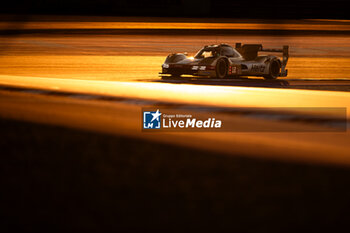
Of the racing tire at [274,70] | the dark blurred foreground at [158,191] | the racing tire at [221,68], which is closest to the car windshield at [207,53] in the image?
the racing tire at [221,68]

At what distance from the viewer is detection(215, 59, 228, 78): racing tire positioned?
13.1 meters

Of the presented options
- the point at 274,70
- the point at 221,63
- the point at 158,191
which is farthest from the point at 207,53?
the point at 158,191

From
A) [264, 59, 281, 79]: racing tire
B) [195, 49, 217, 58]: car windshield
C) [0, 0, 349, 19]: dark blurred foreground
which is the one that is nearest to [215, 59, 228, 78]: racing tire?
[195, 49, 217, 58]: car windshield

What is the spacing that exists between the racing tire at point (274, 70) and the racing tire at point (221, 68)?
3.96ft

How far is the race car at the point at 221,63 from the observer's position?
13.0 m

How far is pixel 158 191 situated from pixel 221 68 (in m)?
9.48

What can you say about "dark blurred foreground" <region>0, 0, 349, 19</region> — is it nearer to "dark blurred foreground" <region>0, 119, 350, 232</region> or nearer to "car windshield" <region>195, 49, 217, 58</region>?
"car windshield" <region>195, 49, 217, 58</region>

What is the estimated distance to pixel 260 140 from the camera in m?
6.02

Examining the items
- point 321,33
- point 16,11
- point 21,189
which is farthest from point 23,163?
point 16,11

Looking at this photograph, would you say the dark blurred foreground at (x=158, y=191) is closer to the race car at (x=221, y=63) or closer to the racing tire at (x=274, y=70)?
the race car at (x=221, y=63)

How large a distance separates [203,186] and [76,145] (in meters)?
1.75

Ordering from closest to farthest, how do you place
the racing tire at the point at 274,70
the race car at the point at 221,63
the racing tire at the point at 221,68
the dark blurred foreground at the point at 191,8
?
the race car at the point at 221,63
the racing tire at the point at 221,68
the racing tire at the point at 274,70
the dark blurred foreground at the point at 191,8

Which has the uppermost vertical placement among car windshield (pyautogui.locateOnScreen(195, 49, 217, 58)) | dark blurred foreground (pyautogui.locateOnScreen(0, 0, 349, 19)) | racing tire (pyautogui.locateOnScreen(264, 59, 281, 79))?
dark blurred foreground (pyautogui.locateOnScreen(0, 0, 349, 19))

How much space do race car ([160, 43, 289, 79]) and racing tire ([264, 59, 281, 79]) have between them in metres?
0.04
